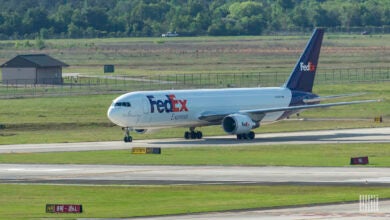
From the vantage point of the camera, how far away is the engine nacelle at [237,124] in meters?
88.3

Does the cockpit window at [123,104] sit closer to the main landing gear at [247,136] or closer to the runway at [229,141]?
the runway at [229,141]

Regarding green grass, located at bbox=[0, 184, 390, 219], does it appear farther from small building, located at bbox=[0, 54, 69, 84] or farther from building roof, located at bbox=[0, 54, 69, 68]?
small building, located at bbox=[0, 54, 69, 84]

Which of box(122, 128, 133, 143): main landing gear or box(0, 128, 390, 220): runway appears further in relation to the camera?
box(122, 128, 133, 143): main landing gear

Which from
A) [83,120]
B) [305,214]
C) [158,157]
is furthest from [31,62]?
[305,214]

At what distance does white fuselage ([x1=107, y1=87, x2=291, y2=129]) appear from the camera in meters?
85.4

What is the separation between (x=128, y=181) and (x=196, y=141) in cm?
2746

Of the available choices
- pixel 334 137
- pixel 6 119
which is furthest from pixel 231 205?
pixel 6 119

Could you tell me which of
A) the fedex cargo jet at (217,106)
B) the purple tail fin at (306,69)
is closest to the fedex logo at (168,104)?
the fedex cargo jet at (217,106)

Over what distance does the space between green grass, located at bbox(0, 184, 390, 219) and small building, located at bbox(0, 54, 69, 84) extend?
332 feet

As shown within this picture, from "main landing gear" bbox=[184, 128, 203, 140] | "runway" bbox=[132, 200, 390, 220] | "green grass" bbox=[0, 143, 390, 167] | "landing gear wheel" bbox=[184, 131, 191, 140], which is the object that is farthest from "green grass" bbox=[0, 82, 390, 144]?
"runway" bbox=[132, 200, 390, 220]

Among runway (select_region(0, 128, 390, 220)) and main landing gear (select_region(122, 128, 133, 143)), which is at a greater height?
runway (select_region(0, 128, 390, 220))

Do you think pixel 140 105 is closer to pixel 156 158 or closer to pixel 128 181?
pixel 156 158

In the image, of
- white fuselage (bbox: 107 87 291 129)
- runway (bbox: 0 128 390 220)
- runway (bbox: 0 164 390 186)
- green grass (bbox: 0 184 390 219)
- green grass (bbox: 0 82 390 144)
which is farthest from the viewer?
green grass (bbox: 0 82 390 144)

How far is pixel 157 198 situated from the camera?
52781 mm
